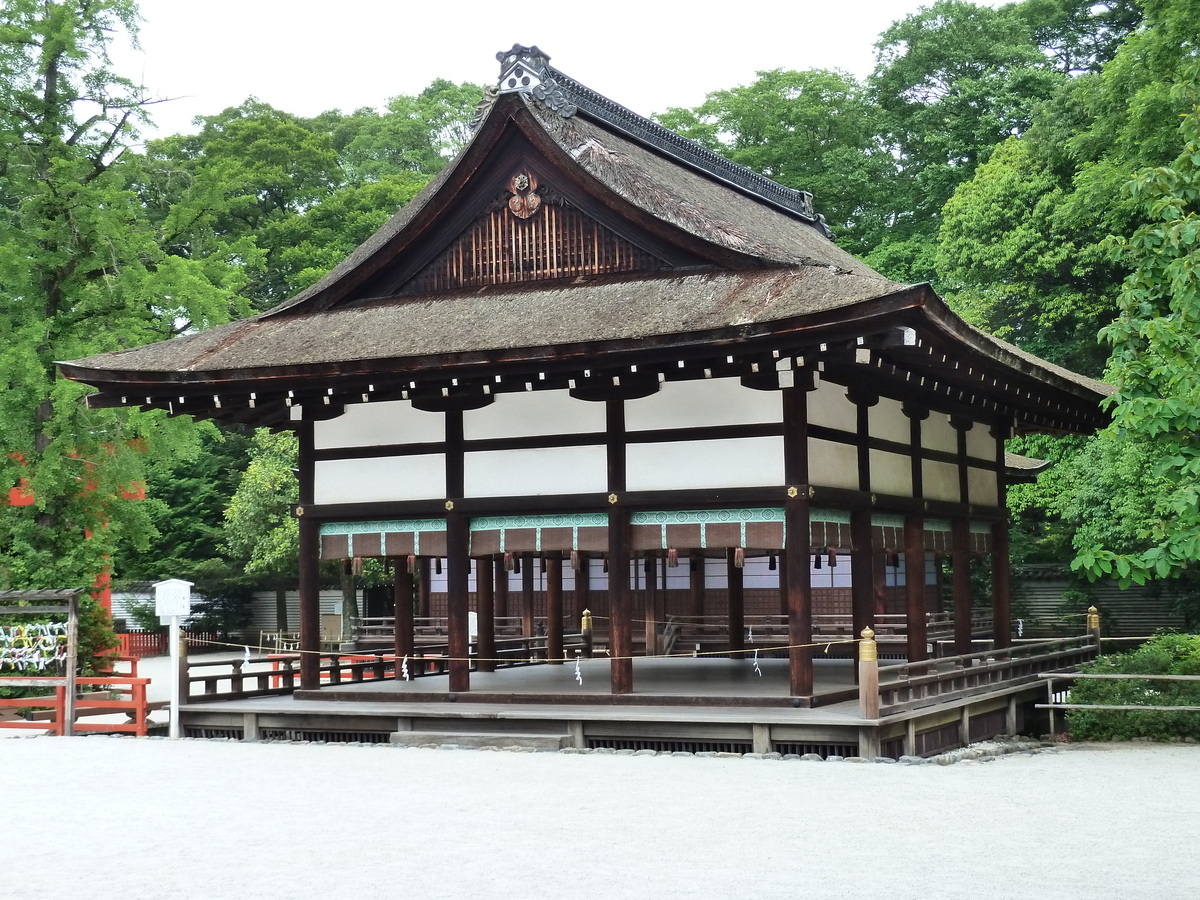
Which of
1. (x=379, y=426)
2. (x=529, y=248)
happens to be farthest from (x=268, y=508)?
(x=529, y=248)

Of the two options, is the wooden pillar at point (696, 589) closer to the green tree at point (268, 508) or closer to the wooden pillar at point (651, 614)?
the wooden pillar at point (651, 614)

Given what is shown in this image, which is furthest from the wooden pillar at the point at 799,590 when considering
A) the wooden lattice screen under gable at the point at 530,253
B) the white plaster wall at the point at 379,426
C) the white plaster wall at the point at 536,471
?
the white plaster wall at the point at 379,426

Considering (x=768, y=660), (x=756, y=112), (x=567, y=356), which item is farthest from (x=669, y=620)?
(x=756, y=112)

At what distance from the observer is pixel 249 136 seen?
4975cm

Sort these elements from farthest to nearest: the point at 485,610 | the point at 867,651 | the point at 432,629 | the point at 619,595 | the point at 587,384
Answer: the point at 432,629 < the point at 485,610 < the point at 587,384 < the point at 619,595 < the point at 867,651

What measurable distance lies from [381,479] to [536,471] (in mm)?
2192

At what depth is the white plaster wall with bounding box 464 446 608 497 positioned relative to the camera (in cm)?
1535

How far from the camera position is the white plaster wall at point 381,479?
16328 millimetres

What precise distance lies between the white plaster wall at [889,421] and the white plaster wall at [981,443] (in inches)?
108

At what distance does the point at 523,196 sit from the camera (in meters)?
17.0

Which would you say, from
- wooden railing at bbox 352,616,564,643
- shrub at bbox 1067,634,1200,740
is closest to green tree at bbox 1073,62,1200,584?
shrub at bbox 1067,634,1200,740

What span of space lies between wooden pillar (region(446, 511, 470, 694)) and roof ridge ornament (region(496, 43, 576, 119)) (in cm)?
571

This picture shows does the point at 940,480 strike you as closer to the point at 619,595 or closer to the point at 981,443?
the point at 981,443

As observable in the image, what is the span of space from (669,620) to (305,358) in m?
17.9
